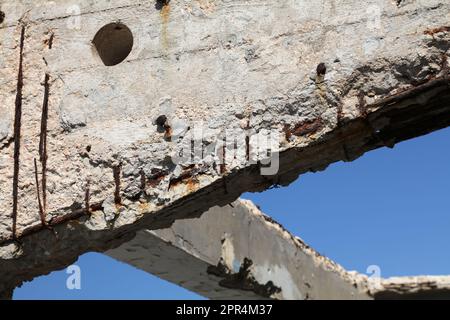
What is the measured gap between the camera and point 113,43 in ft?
11.5

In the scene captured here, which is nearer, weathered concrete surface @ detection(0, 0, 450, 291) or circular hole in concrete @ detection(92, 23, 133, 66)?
weathered concrete surface @ detection(0, 0, 450, 291)

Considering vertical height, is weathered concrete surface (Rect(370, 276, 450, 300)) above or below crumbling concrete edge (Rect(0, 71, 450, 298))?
above

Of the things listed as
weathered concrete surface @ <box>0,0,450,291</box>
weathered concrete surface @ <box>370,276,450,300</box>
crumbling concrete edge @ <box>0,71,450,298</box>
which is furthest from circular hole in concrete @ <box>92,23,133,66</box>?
weathered concrete surface @ <box>370,276,450,300</box>

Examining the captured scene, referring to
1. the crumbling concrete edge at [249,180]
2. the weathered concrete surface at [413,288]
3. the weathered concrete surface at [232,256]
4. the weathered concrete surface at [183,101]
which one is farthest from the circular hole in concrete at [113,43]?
the weathered concrete surface at [413,288]

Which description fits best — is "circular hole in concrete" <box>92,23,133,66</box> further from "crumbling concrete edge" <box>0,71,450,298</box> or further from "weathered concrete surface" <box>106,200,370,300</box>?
"weathered concrete surface" <box>106,200,370,300</box>

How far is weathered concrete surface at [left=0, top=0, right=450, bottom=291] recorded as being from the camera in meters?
2.86

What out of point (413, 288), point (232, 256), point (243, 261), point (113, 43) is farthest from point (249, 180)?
point (413, 288)

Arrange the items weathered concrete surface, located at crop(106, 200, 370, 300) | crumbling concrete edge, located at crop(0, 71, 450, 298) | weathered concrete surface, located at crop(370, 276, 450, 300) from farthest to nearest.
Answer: weathered concrete surface, located at crop(370, 276, 450, 300), weathered concrete surface, located at crop(106, 200, 370, 300), crumbling concrete edge, located at crop(0, 71, 450, 298)

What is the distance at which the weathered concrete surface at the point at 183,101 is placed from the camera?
2.86 m

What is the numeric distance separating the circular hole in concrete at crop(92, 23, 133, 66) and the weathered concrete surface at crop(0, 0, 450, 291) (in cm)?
3

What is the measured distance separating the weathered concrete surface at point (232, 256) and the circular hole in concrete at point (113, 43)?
2.09 m

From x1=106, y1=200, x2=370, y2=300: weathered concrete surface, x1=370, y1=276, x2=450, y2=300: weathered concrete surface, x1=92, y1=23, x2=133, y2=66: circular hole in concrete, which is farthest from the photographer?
x1=370, y1=276, x2=450, y2=300: weathered concrete surface

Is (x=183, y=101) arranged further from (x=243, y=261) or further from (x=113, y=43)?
(x=243, y=261)
